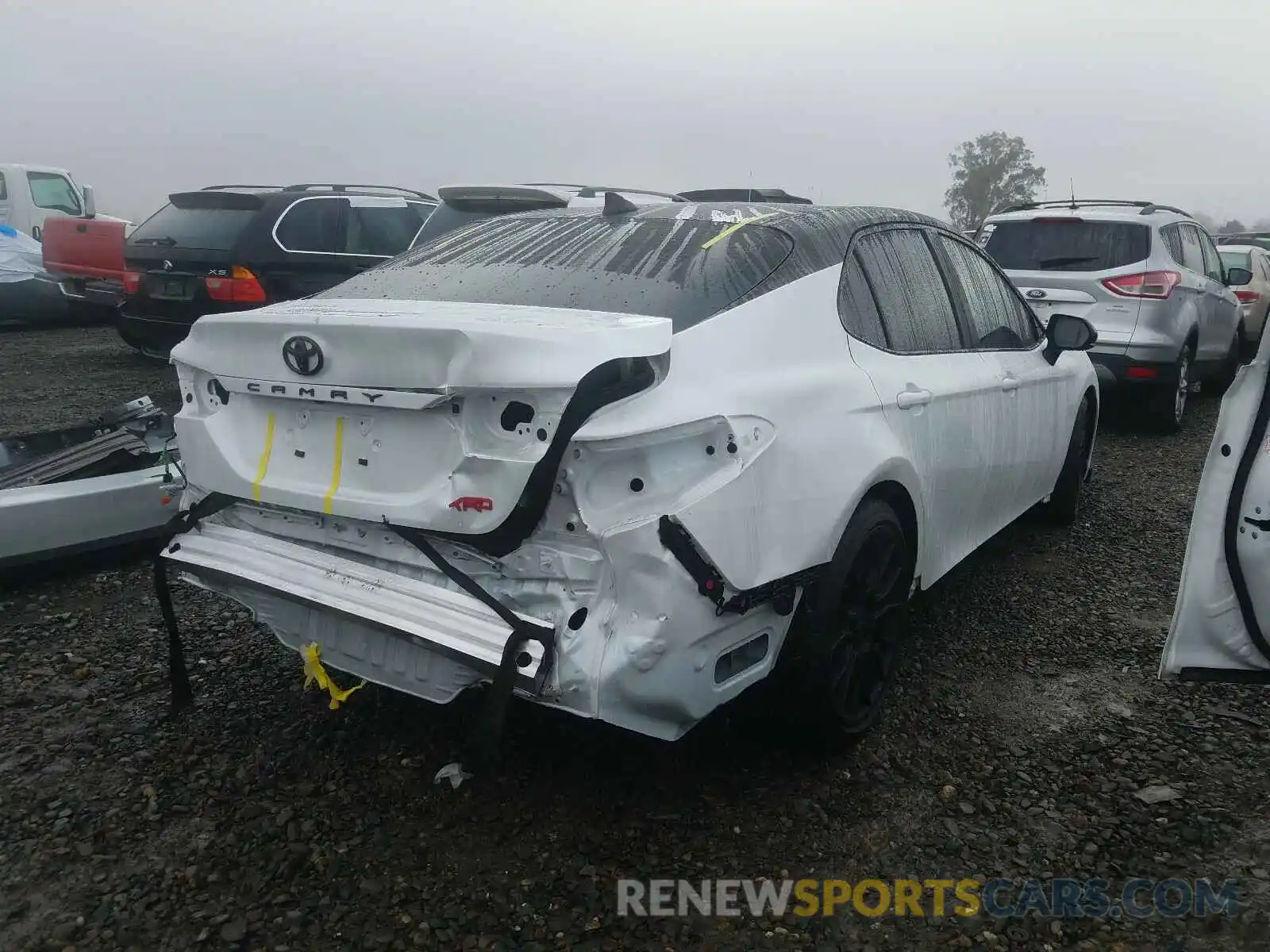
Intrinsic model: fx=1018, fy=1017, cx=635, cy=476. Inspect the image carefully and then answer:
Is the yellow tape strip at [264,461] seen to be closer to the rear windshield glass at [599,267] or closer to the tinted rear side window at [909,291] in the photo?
the rear windshield glass at [599,267]

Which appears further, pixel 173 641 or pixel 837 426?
pixel 173 641

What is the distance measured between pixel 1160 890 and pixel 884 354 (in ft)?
5.28

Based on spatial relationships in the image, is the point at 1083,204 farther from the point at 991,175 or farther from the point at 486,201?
the point at 991,175

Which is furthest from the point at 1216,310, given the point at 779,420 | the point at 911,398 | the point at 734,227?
the point at 779,420

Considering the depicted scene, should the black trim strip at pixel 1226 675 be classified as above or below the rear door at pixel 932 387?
below

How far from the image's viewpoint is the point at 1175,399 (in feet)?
24.3

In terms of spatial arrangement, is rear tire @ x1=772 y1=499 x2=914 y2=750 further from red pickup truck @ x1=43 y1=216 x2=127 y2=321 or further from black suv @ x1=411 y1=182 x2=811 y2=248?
red pickup truck @ x1=43 y1=216 x2=127 y2=321

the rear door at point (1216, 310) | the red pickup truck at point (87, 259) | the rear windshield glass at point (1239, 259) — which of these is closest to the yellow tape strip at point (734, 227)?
the rear door at point (1216, 310)

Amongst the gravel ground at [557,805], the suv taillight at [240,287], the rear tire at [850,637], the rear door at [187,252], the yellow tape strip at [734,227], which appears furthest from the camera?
the rear door at [187,252]

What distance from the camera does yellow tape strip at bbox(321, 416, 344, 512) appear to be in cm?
257

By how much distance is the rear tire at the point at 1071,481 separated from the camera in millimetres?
5000

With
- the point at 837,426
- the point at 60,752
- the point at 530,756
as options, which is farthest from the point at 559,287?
the point at 60,752

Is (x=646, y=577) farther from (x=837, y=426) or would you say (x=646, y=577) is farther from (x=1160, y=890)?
(x=1160, y=890)

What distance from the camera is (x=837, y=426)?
271 cm
